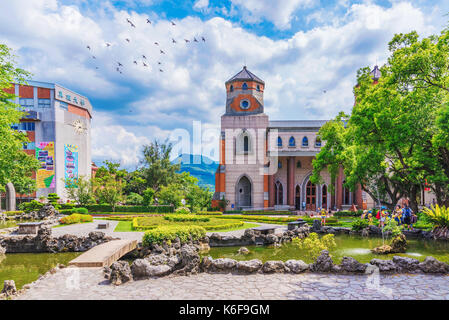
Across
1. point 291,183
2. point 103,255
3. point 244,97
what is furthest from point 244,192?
point 103,255

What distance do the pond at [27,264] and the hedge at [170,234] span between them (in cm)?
322

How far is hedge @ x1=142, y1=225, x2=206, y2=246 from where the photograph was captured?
11.9 m

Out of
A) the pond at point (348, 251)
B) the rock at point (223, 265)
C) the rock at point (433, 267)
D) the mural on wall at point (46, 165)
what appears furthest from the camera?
the mural on wall at point (46, 165)

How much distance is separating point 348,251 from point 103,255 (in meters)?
9.59

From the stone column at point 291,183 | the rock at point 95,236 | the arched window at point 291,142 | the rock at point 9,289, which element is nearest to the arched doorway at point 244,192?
the stone column at point 291,183

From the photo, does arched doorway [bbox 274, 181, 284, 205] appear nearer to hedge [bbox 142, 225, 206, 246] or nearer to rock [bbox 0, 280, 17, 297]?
hedge [bbox 142, 225, 206, 246]

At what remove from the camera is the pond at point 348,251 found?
11.0 metres

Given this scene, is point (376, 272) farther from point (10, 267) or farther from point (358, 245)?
point (10, 267)

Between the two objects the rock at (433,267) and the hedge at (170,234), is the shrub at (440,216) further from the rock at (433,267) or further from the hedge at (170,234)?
the hedge at (170,234)

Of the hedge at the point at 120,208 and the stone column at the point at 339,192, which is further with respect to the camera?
the stone column at the point at 339,192

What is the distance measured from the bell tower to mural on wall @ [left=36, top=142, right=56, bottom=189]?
24.6 metres

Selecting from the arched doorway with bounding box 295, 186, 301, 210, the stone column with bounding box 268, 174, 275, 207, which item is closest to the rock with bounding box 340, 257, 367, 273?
the stone column with bounding box 268, 174, 275, 207

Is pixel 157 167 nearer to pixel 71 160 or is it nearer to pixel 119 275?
pixel 71 160
